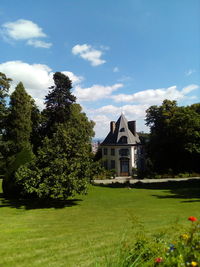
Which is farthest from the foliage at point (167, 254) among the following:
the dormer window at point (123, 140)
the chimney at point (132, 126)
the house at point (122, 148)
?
the chimney at point (132, 126)

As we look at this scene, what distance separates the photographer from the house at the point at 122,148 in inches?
1775

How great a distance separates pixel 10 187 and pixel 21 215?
445 cm

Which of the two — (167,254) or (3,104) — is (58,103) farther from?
(167,254)

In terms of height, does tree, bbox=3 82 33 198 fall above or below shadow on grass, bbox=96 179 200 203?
above

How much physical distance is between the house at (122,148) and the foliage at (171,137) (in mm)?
3516

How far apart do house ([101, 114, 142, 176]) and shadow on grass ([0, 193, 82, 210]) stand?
94.3ft

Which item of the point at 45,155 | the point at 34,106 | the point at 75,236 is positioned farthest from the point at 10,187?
the point at 34,106

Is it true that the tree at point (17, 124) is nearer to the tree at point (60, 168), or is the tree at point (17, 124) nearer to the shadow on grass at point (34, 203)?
the shadow on grass at point (34, 203)

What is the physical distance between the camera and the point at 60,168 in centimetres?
1447

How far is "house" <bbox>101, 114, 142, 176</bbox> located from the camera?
4509 cm

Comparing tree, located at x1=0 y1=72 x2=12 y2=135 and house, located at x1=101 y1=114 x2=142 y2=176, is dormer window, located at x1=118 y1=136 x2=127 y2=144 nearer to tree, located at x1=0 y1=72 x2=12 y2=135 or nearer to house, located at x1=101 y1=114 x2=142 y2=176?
house, located at x1=101 y1=114 x2=142 y2=176

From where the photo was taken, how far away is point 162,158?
134 ft

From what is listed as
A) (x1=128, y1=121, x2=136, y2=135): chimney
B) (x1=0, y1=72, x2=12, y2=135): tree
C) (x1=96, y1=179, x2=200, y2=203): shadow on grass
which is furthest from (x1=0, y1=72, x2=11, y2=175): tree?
(x1=128, y1=121, x2=136, y2=135): chimney

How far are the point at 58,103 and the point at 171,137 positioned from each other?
20.6 meters
